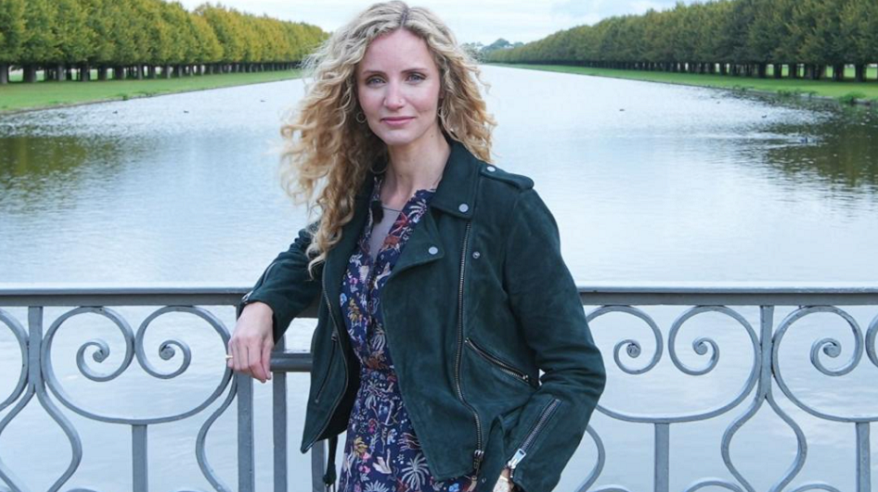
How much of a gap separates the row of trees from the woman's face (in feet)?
185

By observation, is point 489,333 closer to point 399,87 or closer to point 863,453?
point 399,87

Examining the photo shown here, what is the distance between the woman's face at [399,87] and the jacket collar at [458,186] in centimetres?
9

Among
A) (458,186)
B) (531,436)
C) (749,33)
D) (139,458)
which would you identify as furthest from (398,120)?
(749,33)

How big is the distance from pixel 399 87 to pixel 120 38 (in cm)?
7578

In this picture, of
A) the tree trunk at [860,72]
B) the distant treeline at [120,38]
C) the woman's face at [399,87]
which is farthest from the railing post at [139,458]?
the tree trunk at [860,72]

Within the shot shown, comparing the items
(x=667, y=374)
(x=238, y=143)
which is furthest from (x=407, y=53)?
(x=238, y=143)

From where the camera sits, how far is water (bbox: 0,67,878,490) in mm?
5938

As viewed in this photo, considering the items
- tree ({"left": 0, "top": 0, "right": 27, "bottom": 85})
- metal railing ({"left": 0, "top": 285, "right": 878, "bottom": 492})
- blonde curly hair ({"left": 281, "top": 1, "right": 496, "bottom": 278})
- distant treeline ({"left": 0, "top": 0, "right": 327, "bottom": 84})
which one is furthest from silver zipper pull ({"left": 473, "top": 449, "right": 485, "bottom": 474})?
tree ({"left": 0, "top": 0, "right": 27, "bottom": 85})

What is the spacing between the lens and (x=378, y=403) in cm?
225

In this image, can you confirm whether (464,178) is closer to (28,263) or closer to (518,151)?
(28,263)

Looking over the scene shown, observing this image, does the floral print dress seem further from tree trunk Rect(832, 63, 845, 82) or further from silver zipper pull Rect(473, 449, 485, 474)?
tree trunk Rect(832, 63, 845, 82)

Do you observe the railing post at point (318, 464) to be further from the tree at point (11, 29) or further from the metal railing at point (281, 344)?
the tree at point (11, 29)

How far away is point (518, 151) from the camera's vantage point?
22.8m

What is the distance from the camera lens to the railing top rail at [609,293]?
2867mm
